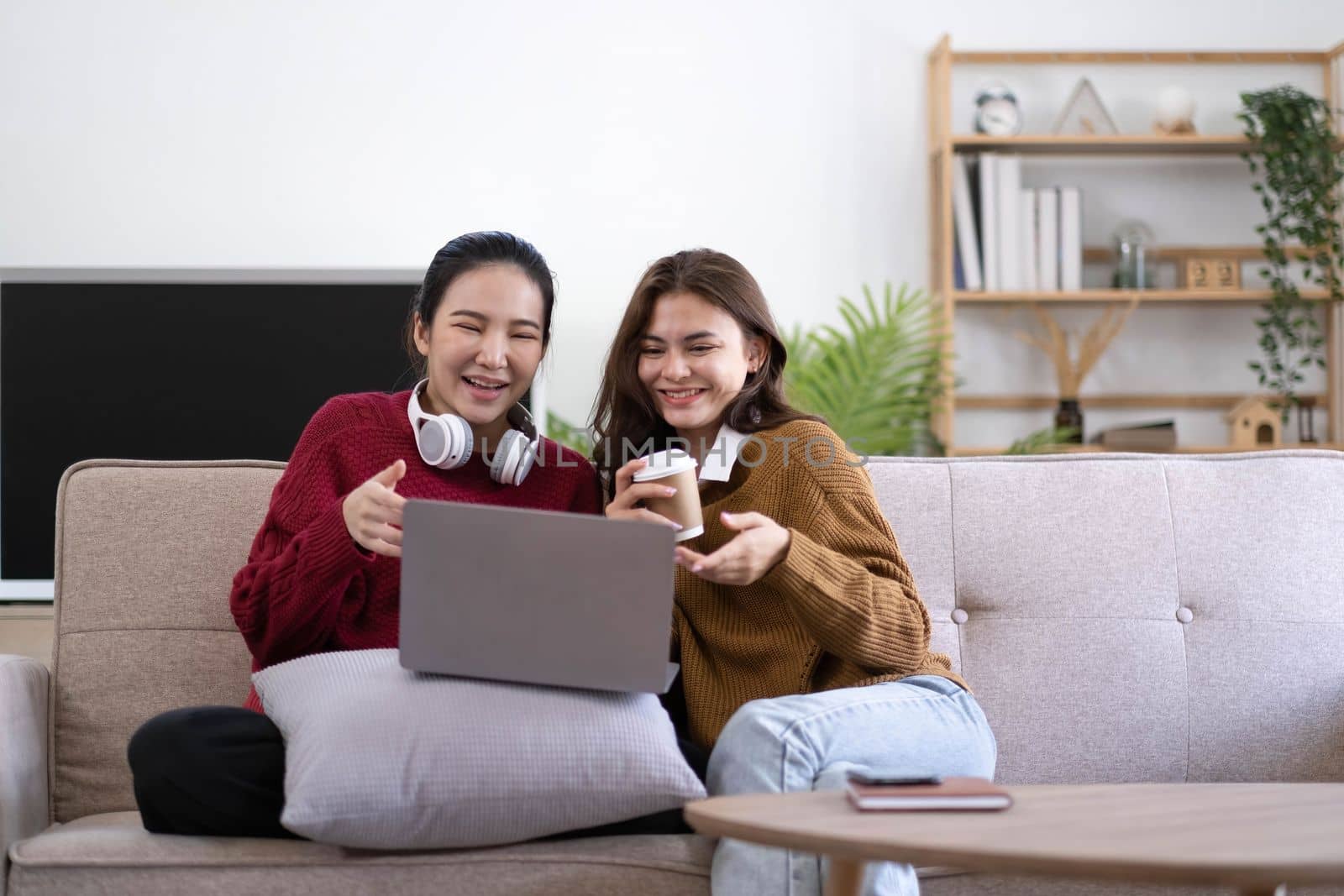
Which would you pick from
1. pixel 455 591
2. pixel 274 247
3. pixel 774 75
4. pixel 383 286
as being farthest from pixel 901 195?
pixel 455 591

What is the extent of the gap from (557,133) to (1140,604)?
222 centimetres

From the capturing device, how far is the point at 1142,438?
10.8 feet

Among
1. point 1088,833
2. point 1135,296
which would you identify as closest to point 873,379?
point 1135,296

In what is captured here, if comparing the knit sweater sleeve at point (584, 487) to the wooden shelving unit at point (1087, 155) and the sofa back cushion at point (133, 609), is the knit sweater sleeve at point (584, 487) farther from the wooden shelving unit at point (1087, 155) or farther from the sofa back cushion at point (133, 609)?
the wooden shelving unit at point (1087, 155)

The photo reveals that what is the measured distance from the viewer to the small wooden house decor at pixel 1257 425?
11.0ft

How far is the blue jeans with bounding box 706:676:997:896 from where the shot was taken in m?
1.19

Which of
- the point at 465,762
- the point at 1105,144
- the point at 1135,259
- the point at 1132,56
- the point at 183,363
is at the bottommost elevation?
the point at 465,762

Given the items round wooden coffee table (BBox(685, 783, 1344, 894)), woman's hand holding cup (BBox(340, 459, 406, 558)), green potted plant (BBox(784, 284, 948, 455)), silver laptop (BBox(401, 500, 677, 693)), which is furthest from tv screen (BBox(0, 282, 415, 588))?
round wooden coffee table (BBox(685, 783, 1344, 894))

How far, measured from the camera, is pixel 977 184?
334 centimetres

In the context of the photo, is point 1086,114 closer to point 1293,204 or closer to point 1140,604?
point 1293,204

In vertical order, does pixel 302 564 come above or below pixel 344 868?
above

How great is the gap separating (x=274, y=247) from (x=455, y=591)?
94.8 inches

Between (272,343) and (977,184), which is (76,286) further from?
(977,184)

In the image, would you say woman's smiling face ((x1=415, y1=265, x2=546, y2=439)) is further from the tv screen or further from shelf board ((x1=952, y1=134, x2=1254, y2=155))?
shelf board ((x1=952, y1=134, x2=1254, y2=155))
